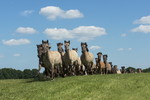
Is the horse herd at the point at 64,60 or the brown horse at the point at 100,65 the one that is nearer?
the horse herd at the point at 64,60

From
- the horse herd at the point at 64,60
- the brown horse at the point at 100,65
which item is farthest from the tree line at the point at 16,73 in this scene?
the horse herd at the point at 64,60

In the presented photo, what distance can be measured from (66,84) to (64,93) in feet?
6.13

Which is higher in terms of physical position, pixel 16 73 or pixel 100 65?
pixel 16 73

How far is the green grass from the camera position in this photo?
2086cm

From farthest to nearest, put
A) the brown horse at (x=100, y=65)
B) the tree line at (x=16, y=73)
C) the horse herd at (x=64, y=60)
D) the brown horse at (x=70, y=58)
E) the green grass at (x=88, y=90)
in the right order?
the tree line at (x=16, y=73)
the brown horse at (x=100, y=65)
the brown horse at (x=70, y=58)
the horse herd at (x=64, y=60)
the green grass at (x=88, y=90)

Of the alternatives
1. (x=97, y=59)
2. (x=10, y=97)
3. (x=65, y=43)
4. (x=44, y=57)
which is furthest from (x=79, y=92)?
(x=97, y=59)

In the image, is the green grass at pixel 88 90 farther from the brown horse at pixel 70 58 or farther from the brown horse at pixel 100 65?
the brown horse at pixel 100 65

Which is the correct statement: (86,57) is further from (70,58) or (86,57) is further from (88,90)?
(88,90)

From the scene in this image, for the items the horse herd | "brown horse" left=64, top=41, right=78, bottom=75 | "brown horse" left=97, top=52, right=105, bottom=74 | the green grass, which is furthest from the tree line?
the green grass

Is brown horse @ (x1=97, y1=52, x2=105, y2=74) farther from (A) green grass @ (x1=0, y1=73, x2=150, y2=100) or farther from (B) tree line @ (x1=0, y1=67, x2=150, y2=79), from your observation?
(B) tree line @ (x1=0, y1=67, x2=150, y2=79)

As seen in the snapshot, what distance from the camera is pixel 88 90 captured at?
21906 millimetres

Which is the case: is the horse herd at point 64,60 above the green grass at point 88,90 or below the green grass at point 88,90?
above

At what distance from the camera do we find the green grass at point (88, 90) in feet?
68.4

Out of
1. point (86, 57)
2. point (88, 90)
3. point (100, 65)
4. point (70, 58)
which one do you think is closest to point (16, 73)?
point (100, 65)
